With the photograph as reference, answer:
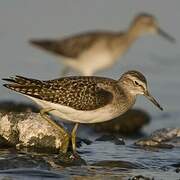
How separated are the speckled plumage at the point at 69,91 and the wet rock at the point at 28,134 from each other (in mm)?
372

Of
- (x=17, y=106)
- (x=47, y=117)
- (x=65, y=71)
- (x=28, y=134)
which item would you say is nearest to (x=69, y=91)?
(x=47, y=117)

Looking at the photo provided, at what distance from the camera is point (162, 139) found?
38.2ft

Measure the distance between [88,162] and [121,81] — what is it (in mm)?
1517

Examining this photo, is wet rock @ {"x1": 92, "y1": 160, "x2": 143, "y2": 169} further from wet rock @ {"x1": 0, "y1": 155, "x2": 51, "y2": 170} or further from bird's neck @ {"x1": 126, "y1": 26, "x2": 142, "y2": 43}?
bird's neck @ {"x1": 126, "y1": 26, "x2": 142, "y2": 43}

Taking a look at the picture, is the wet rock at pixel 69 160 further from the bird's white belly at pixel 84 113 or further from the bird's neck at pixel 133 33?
the bird's neck at pixel 133 33

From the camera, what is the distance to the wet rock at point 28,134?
10.4 metres

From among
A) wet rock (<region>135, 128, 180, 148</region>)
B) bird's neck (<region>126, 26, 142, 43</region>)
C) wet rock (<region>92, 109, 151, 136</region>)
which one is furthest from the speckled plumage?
bird's neck (<region>126, 26, 142, 43</region>)

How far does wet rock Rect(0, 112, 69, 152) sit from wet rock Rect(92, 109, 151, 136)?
3.57m

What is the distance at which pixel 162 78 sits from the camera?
55.8 feet

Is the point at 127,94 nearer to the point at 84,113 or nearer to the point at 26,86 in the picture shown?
the point at 84,113

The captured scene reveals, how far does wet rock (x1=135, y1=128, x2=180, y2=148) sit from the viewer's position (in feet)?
37.2

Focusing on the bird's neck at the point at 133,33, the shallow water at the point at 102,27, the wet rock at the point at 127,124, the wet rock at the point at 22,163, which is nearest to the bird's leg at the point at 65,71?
the shallow water at the point at 102,27

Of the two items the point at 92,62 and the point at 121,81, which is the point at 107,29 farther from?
the point at 121,81

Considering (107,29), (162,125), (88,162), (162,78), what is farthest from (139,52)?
(88,162)
